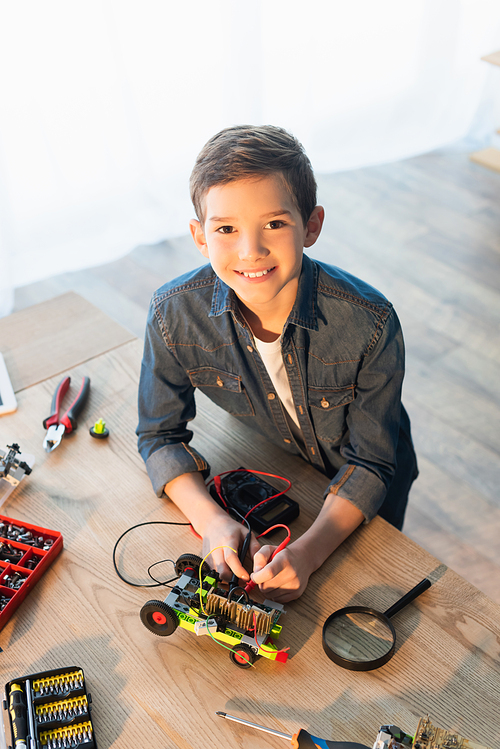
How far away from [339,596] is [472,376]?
1.74 m

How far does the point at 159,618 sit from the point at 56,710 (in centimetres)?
15

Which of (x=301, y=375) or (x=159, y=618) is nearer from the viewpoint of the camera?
(x=159, y=618)

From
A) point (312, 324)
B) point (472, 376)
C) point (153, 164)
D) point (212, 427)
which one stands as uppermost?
point (312, 324)

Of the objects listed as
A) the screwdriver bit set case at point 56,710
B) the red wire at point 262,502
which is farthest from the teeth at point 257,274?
the screwdriver bit set case at point 56,710

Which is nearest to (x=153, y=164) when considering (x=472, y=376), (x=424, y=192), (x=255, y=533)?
(x=424, y=192)

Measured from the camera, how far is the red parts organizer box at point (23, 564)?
0.86m

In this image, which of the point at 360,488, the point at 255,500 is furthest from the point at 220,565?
the point at 360,488

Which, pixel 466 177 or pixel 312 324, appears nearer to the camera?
pixel 312 324

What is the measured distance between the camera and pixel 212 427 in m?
1.16

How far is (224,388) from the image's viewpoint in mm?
1157

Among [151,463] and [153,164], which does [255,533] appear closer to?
[151,463]

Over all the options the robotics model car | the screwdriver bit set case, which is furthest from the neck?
the screwdriver bit set case

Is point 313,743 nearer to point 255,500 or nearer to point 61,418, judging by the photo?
point 255,500

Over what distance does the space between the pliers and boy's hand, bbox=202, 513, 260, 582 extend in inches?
12.7
